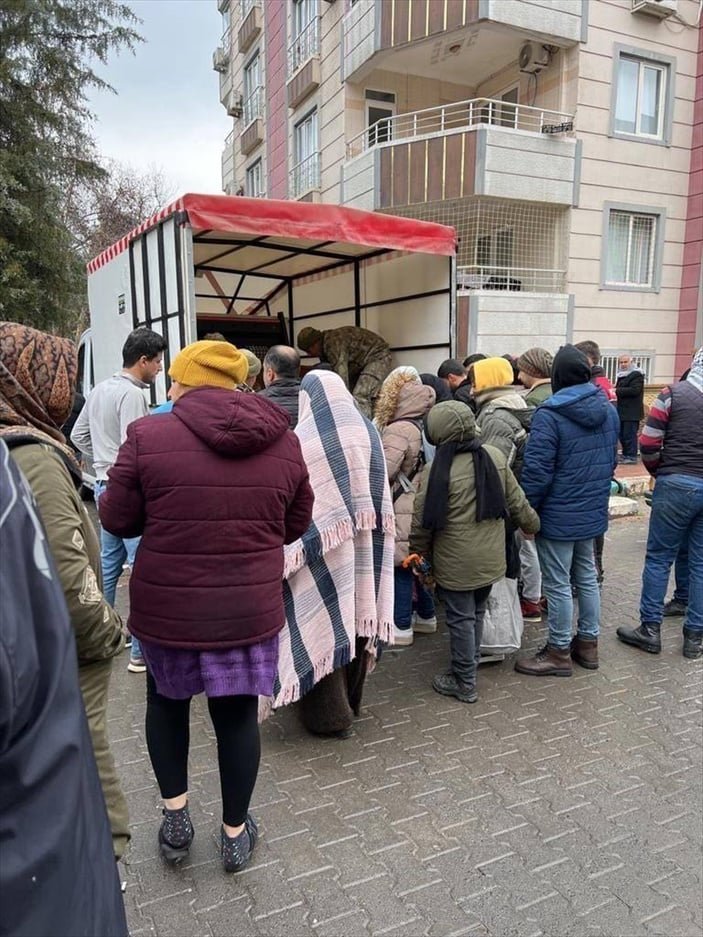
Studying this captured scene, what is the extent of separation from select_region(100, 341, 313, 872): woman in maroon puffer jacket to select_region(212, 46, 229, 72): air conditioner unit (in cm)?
2398

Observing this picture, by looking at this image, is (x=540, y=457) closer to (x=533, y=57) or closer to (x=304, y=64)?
(x=533, y=57)

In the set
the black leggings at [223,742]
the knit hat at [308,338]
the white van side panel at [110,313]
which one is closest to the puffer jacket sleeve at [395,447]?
the black leggings at [223,742]

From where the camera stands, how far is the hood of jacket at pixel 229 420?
81.8 inches

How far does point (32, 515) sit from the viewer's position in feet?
3.01

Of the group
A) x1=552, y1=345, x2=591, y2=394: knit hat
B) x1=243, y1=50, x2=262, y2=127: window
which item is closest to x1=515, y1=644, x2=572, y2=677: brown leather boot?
x1=552, y1=345, x2=591, y2=394: knit hat

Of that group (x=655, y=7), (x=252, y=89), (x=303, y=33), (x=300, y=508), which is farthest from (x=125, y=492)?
(x=252, y=89)

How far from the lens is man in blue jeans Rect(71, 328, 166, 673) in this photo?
13.4ft

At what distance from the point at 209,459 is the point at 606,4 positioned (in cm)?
1412

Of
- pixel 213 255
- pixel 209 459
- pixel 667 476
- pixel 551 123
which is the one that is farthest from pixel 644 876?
pixel 551 123

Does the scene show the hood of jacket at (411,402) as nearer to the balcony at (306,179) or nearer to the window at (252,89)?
the balcony at (306,179)

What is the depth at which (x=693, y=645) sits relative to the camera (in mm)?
4180

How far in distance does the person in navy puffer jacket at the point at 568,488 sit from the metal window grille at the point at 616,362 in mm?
9960

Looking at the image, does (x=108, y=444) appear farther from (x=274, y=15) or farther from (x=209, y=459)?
(x=274, y=15)

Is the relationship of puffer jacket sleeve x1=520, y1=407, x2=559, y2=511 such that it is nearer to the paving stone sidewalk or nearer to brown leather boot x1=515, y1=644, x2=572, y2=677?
brown leather boot x1=515, y1=644, x2=572, y2=677
